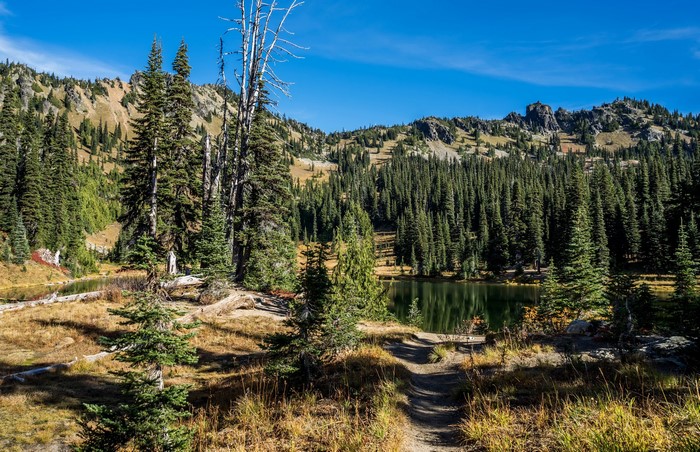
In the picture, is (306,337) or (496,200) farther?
(496,200)

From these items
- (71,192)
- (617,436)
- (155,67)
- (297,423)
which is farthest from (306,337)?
(71,192)

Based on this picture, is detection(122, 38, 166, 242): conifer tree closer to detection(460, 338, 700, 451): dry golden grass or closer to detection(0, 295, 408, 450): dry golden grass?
detection(0, 295, 408, 450): dry golden grass

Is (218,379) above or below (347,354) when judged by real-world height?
below

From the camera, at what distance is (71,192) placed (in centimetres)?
8931

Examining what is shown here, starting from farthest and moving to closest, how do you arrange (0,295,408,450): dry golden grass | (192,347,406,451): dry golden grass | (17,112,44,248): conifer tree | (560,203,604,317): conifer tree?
(17,112,44,248): conifer tree, (560,203,604,317): conifer tree, (0,295,408,450): dry golden grass, (192,347,406,451): dry golden grass

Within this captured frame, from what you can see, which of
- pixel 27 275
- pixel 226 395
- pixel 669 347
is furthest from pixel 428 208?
pixel 226 395

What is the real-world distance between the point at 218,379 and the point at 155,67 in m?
26.4

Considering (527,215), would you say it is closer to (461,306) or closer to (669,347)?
(461,306)

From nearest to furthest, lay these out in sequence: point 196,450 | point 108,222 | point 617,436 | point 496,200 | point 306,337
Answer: point 617,436, point 196,450, point 306,337, point 108,222, point 496,200

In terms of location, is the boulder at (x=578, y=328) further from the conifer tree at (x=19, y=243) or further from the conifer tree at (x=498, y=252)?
the conifer tree at (x=498, y=252)

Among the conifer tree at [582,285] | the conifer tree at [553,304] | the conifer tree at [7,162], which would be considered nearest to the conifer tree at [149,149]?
the conifer tree at [553,304]

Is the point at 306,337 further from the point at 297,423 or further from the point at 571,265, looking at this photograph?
the point at 571,265

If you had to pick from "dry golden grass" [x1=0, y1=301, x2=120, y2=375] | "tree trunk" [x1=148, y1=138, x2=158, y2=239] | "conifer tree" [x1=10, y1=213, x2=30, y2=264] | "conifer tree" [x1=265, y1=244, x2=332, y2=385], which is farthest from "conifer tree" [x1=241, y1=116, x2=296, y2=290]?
"conifer tree" [x1=10, y1=213, x2=30, y2=264]

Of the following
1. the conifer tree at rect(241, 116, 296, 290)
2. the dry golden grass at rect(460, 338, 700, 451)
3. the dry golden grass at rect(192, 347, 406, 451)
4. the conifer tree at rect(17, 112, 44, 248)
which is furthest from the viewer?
the conifer tree at rect(17, 112, 44, 248)
